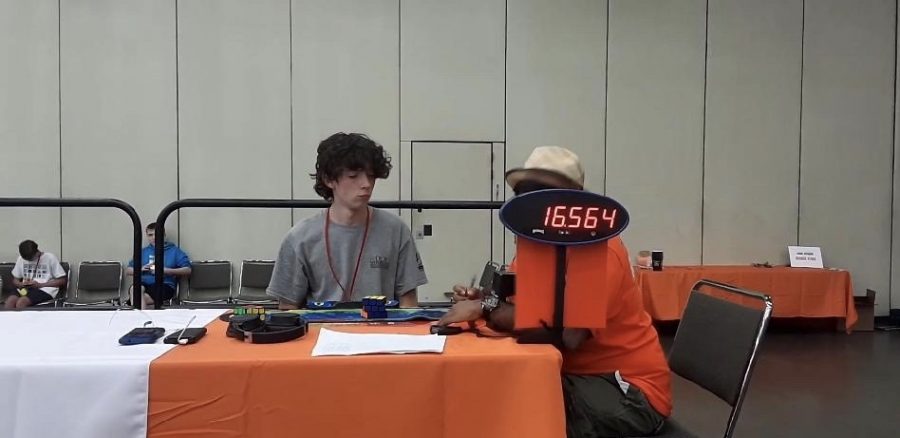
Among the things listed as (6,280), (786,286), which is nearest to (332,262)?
(786,286)

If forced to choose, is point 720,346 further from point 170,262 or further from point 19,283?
point 19,283

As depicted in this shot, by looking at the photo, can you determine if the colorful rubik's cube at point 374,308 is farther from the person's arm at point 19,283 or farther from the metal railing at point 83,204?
the person's arm at point 19,283

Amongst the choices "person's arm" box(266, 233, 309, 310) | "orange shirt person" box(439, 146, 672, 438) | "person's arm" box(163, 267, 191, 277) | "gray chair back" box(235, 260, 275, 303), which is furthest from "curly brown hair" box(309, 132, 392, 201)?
"person's arm" box(163, 267, 191, 277)

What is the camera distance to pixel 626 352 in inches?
64.2

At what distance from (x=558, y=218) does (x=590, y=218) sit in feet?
0.25

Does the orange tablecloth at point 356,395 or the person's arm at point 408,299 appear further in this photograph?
the person's arm at point 408,299

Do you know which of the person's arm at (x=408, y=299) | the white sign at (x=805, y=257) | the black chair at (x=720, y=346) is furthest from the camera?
the white sign at (x=805, y=257)

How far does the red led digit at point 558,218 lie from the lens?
1.37 metres

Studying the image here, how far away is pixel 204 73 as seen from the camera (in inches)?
249

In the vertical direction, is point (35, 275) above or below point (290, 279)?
below

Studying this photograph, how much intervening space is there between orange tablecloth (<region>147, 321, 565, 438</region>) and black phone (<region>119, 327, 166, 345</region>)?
0.16 metres

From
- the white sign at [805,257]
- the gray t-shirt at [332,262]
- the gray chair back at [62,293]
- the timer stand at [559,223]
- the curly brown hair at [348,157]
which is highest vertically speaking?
the curly brown hair at [348,157]

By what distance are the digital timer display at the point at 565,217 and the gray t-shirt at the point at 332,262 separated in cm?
106

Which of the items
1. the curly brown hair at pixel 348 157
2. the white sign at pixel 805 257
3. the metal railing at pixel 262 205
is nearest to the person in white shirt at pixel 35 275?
the metal railing at pixel 262 205
